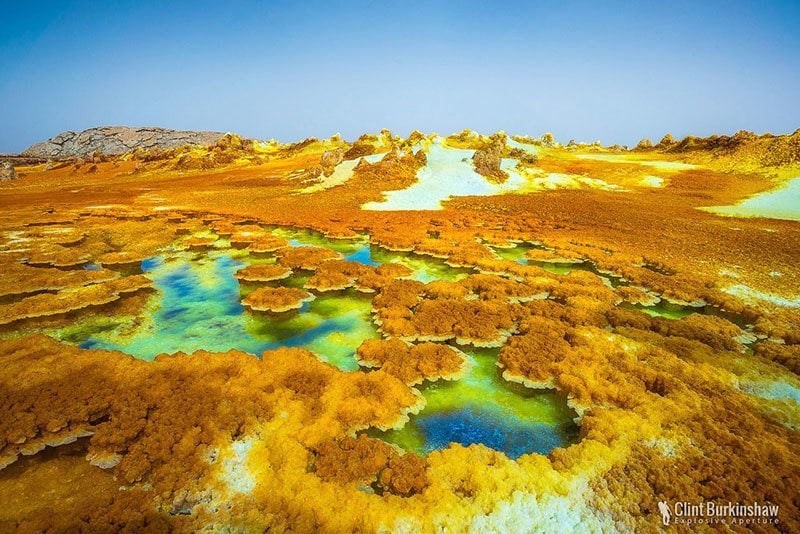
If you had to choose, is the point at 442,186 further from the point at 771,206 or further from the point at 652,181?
the point at 771,206

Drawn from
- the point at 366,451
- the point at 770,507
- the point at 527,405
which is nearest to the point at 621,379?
the point at 527,405

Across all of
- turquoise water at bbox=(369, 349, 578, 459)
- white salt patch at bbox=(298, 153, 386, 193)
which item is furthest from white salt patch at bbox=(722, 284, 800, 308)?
white salt patch at bbox=(298, 153, 386, 193)

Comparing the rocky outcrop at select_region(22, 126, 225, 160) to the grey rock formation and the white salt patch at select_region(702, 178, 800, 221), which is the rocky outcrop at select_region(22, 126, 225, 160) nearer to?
the grey rock formation

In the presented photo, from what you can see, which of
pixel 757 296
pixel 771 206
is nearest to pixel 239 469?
pixel 757 296

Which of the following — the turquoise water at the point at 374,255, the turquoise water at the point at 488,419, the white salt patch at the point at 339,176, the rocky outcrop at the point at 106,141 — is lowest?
the turquoise water at the point at 488,419

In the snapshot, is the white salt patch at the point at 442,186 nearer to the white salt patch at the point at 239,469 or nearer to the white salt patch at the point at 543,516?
the white salt patch at the point at 239,469

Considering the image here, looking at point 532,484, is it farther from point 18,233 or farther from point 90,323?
point 18,233

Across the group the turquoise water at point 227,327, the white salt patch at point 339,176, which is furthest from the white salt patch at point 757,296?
the white salt patch at point 339,176
